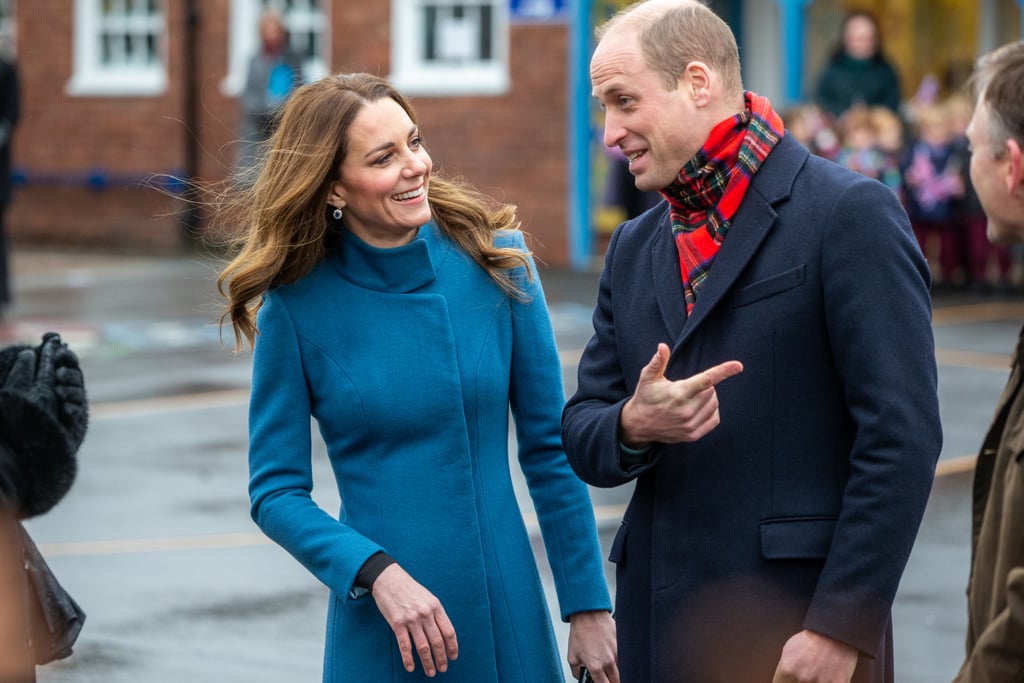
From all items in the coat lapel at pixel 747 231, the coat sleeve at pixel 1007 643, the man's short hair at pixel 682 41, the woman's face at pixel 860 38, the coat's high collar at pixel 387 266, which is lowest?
the coat sleeve at pixel 1007 643

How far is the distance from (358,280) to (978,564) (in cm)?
135

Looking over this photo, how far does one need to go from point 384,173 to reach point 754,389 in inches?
36.0

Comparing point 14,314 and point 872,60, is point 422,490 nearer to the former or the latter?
point 14,314

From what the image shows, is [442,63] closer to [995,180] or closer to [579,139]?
[579,139]

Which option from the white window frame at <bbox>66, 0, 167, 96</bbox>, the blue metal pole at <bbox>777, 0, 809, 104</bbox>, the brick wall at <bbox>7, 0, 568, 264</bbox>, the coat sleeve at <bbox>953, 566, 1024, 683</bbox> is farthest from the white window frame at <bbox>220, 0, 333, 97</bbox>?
the coat sleeve at <bbox>953, 566, 1024, 683</bbox>

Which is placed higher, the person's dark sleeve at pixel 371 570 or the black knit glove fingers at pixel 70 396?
the black knit glove fingers at pixel 70 396

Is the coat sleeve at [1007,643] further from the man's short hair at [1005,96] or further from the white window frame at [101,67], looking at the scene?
the white window frame at [101,67]

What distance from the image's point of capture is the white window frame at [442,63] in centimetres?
1898

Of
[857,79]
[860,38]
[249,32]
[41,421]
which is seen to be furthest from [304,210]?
[249,32]

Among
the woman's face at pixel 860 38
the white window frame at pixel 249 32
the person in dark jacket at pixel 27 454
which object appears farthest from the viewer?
the white window frame at pixel 249 32

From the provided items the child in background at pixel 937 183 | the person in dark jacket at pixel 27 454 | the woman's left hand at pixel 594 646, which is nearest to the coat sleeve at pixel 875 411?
the woman's left hand at pixel 594 646

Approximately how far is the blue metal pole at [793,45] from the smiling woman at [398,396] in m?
14.5

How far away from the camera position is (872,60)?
1609cm

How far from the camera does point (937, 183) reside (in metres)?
16.2
